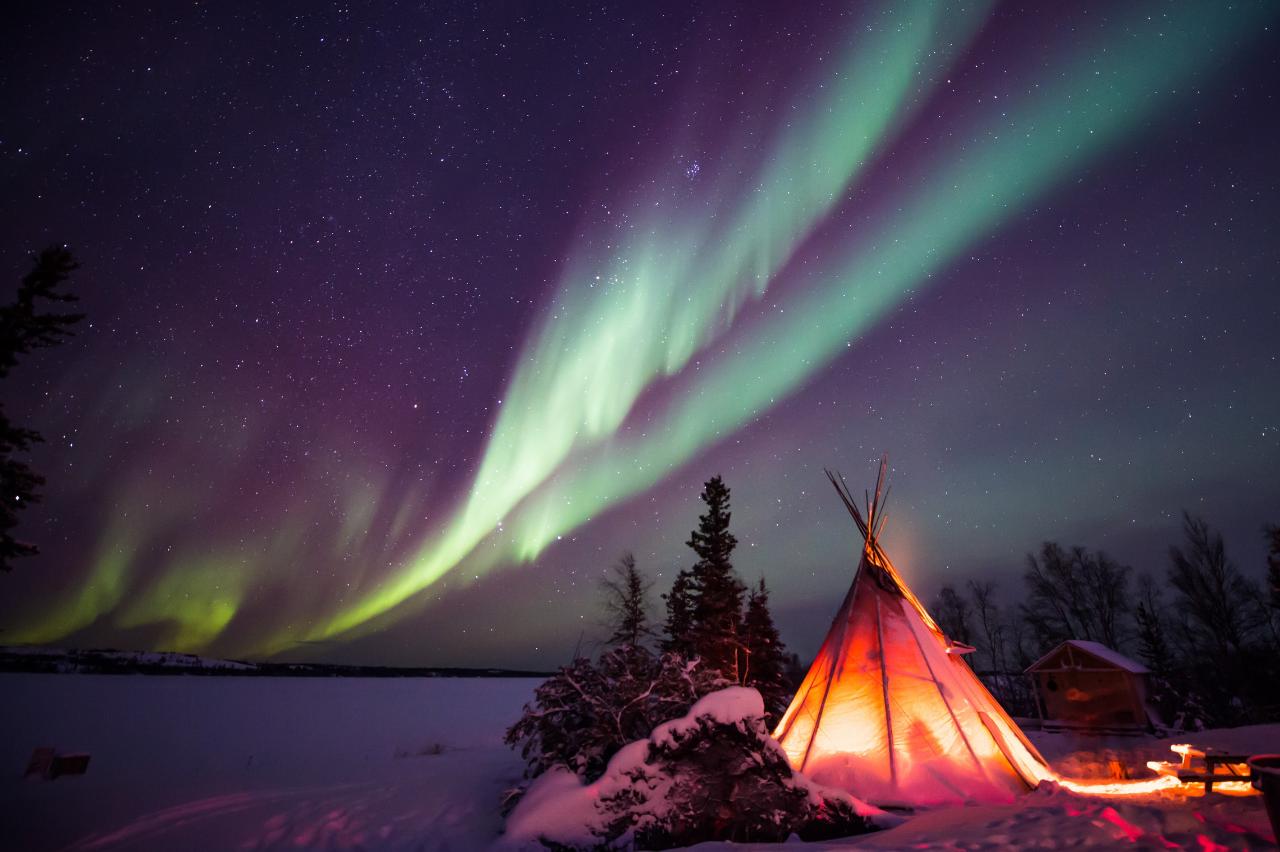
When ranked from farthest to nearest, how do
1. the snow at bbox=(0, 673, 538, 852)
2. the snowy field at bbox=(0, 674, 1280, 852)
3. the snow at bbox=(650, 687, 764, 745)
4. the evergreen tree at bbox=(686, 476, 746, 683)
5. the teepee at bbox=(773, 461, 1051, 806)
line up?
1. the evergreen tree at bbox=(686, 476, 746, 683)
2. the teepee at bbox=(773, 461, 1051, 806)
3. the snow at bbox=(0, 673, 538, 852)
4. the snow at bbox=(650, 687, 764, 745)
5. the snowy field at bbox=(0, 674, 1280, 852)

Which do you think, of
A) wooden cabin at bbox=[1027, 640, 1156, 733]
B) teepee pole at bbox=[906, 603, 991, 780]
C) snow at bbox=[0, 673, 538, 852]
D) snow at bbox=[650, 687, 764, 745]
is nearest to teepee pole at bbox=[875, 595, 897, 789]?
teepee pole at bbox=[906, 603, 991, 780]

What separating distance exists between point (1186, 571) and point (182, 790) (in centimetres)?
4903

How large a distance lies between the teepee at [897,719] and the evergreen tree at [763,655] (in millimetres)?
11508

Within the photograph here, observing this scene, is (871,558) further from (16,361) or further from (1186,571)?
(1186,571)

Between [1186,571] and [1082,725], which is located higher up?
[1186,571]

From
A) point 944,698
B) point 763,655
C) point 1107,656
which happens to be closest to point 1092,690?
point 1107,656

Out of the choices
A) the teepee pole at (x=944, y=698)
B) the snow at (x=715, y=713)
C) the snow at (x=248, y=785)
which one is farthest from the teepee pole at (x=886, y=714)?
the snow at (x=248, y=785)

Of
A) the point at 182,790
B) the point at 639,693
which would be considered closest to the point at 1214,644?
the point at 639,693

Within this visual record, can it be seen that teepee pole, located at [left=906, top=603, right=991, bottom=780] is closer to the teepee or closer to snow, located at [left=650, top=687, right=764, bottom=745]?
the teepee

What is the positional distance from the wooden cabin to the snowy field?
144 inches

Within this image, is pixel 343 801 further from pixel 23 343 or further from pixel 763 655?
pixel 763 655

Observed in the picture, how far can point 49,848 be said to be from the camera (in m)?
8.23

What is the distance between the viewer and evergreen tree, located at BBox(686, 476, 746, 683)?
2155 cm

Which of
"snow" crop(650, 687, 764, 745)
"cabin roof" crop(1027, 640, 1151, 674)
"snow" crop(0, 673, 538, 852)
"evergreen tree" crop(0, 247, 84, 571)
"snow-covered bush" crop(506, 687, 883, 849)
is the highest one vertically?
"evergreen tree" crop(0, 247, 84, 571)
